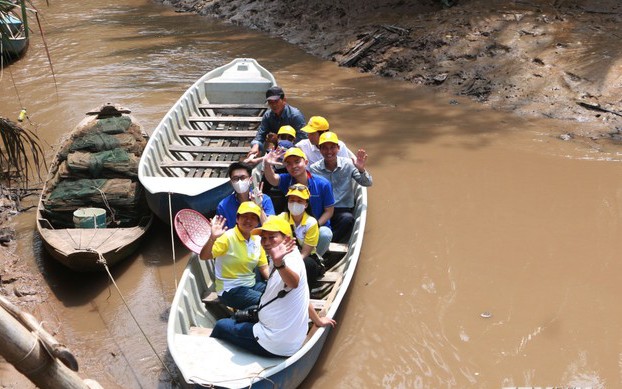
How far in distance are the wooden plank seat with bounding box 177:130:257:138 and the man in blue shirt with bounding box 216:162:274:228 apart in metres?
3.01

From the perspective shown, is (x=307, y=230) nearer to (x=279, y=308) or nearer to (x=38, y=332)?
(x=279, y=308)

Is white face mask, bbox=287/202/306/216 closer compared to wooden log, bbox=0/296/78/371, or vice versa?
wooden log, bbox=0/296/78/371

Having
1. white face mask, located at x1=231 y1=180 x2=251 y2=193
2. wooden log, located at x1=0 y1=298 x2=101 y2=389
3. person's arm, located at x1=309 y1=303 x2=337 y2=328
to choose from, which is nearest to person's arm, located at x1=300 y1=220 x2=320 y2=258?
white face mask, located at x1=231 y1=180 x2=251 y2=193

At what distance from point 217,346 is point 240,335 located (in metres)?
0.23

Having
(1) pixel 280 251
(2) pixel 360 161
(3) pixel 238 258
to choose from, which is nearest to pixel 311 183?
(2) pixel 360 161

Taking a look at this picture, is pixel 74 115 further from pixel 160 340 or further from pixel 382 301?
pixel 382 301

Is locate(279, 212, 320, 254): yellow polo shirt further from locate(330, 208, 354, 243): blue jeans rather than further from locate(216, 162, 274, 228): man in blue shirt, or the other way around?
locate(330, 208, 354, 243): blue jeans

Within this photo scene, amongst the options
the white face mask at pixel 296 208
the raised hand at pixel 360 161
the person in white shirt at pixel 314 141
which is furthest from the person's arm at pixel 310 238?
the person in white shirt at pixel 314 141

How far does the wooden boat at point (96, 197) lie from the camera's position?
6.76 m

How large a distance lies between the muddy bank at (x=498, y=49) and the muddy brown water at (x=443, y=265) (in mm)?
641

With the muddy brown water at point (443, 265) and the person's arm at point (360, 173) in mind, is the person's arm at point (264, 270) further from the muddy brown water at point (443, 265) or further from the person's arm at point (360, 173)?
the person's arm at point (360, 173)

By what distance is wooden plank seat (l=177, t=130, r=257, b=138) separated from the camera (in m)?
9.11

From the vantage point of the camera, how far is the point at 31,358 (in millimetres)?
2457

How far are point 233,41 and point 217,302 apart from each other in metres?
11.8
